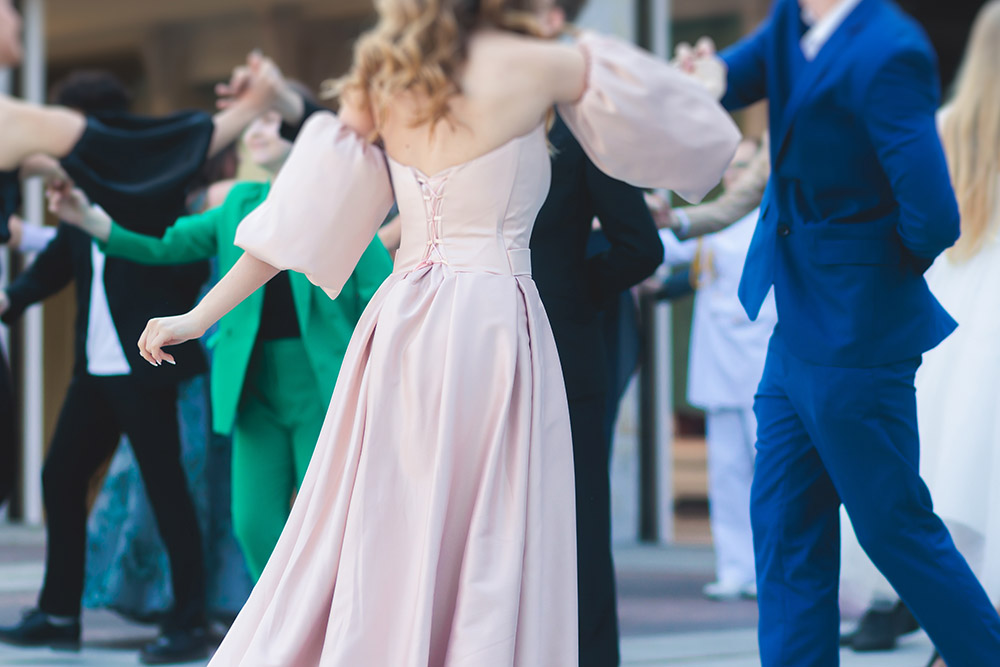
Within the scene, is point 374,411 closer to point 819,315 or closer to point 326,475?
point 326,475

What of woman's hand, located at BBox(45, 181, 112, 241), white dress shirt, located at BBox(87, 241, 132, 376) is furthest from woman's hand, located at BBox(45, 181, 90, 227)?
white dress shirt, located at BBox(87, 241, 132, 376)

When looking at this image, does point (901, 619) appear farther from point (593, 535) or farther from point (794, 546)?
point (794, 546)

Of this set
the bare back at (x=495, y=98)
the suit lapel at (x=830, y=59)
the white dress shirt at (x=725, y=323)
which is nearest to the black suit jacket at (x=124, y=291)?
the bare back at (x=495, y=98)

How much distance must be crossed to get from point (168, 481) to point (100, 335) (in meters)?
0.50

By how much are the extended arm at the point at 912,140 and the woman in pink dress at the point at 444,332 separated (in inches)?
10.9

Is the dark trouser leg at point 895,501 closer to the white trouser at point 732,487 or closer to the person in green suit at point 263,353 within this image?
the person in green suit at point 263,353

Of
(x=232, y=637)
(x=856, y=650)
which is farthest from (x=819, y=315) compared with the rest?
(x=856, y=650)

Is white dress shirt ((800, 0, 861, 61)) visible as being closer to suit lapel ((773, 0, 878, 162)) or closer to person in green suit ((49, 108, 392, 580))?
suit lapel ((773, 0, 878, 162))

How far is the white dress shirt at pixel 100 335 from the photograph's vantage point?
3.77 m

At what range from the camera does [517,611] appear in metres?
Answer: 2.27

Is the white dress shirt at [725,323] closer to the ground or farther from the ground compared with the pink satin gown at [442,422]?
closer to the ground

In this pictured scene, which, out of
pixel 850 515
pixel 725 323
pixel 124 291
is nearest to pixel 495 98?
pixel 850 515

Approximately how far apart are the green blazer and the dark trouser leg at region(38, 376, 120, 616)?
519 mm

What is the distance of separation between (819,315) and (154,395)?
217 centimetres
